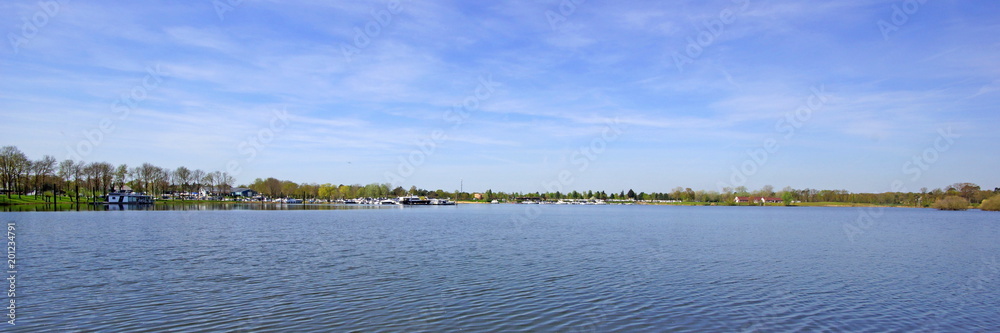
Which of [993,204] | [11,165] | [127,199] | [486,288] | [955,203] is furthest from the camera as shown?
[955,203]

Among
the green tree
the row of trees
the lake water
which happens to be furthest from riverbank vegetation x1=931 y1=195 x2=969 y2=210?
the row of trees

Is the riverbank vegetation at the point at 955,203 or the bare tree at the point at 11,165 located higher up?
the bare tree at the point at 11,165

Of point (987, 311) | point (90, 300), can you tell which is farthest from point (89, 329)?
point (987, 311)

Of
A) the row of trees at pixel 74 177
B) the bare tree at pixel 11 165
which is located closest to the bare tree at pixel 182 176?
the row of trees at pixel 74 177

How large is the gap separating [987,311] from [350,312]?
68.2ft

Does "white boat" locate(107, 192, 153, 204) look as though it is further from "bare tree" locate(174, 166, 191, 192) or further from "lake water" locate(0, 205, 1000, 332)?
"lake water" locate(0, 205, 1000, 332)

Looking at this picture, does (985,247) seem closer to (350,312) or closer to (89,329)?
(350,312)

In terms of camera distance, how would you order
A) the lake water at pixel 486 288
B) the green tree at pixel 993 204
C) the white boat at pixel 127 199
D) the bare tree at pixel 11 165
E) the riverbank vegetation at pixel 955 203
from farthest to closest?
the riverbank vegetation at pixel 955 203, the green tree at pixel 993 204, the white boat at pixel 127 199, the bare tree at pixel 11 165, the lake water at pixel 486 288

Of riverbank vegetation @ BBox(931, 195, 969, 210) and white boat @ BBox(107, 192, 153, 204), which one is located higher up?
white boat @ BBox(107, 192, 153, 204)

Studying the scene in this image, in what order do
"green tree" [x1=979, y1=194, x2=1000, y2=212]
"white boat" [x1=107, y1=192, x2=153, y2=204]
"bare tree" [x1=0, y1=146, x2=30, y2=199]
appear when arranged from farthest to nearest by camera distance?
1. "green tree" [x1=979, y1=194, x2=1000, y2=212]
2. "white boat" [x1=107, y1=192, x2=153, y2=204]
3. "bare tree" [x1=0, y1=146, x2=30, y2=199]

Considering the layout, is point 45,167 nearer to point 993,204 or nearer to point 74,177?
point 74,177

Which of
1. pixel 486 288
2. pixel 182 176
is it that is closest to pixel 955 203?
pixel 486 288

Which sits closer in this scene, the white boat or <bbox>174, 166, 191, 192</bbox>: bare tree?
the white boat

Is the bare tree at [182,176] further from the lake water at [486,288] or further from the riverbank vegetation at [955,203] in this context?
the riverbank vegetation at [955,203]
